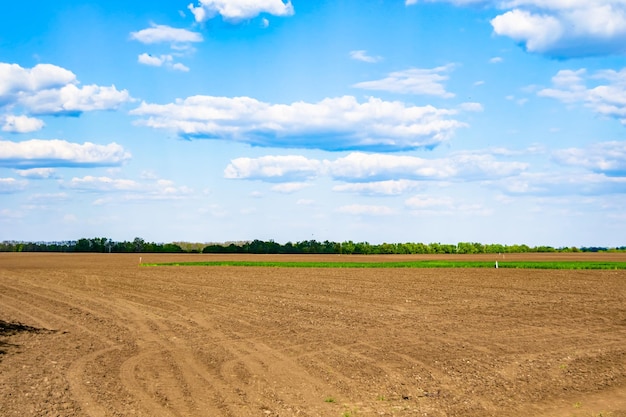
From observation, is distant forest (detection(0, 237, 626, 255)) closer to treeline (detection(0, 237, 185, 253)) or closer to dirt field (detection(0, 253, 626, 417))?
treeline (detection(0, 237, 185, 253))

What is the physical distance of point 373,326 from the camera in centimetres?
2348

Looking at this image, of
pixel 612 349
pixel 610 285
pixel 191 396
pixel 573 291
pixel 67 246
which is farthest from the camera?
pixel 67 246

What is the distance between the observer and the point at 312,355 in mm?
17797

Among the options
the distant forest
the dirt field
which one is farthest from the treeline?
the dirt field

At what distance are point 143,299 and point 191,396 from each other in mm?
19907

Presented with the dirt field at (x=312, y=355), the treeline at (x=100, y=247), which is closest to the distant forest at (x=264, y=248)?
the treeline at (x=100, y=247)

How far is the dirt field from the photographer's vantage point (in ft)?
43.0

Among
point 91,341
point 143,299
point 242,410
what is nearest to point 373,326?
point 91,341

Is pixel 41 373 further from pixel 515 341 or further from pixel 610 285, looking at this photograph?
pixel 610 285

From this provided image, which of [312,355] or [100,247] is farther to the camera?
[100,247]

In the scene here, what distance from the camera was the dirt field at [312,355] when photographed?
43.0 ft

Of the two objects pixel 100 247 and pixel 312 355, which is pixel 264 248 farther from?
pixel 312 355

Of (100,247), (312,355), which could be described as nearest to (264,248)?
(100,247)

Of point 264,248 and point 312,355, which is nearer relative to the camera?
point 312,355
